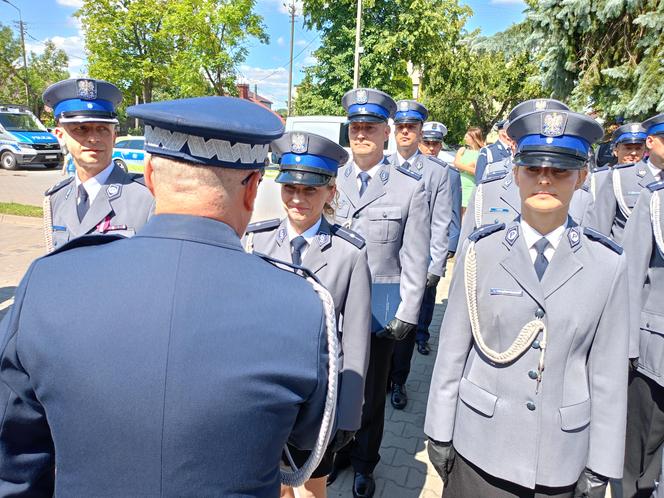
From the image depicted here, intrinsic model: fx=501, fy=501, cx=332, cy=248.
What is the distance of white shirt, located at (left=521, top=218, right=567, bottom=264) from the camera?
1.81 m

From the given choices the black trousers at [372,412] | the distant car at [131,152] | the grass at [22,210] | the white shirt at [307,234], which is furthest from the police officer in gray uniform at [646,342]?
the distant car at [131,152]

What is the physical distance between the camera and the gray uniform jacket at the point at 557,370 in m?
1.70

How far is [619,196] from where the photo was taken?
3.64 metres

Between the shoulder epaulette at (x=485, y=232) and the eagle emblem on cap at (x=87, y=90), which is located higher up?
the eagle emblem on cap at (x=87, y=90)

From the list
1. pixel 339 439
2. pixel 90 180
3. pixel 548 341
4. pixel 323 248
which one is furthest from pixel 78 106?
pixel 548 341

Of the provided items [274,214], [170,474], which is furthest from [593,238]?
[274,214]

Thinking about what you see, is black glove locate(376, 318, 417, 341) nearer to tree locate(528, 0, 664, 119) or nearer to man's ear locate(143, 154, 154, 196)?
man's ear locate(143, 154, 154, 196)

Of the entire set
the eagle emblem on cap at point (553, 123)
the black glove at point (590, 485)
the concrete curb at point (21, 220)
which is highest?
the eagle emblem on cap at point (553, 123)

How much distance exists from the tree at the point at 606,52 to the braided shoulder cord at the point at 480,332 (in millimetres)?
5740

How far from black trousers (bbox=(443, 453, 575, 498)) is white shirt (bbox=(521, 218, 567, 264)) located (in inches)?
31.7

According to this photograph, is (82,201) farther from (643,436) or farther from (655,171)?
(655,171)

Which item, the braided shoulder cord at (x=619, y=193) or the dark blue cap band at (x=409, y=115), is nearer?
the braided shoulder cord at (x=619, y=193)

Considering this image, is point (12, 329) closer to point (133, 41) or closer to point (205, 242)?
point (205, 242)

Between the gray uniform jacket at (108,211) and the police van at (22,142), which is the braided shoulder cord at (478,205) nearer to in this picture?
the gray uniform jacket at (108,211)
